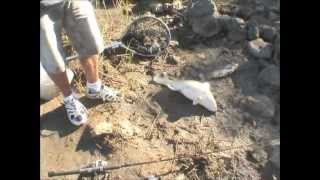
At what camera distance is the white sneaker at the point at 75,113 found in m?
2.91

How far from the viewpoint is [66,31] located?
287 centimetres

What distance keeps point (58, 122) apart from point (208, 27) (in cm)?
98

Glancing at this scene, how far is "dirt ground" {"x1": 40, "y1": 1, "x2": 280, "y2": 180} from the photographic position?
110 inches

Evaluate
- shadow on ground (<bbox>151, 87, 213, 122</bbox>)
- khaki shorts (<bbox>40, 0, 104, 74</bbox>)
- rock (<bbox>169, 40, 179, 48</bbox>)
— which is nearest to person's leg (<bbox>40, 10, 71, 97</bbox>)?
khaki shorts (<bbox>40, 0, 104, 74</bbox>)

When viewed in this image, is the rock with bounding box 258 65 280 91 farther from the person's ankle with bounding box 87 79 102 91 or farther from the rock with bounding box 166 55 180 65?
the person's ankle with bounding box 87 79 102 91

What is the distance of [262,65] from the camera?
3180mm

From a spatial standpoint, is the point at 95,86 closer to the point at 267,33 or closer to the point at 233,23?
the point at 233,23

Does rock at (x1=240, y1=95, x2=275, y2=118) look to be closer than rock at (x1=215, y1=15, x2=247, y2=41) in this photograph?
Yes

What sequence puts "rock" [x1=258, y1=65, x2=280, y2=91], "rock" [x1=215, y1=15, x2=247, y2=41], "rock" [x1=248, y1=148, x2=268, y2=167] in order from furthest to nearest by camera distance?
"rock" [x1=215, y1=15, x2=247, y2=41]
"rock" [x1=258, y1=65, x2=280, y2=91]
"rock" [x1=248, y1=148, x2=268, y2=167]

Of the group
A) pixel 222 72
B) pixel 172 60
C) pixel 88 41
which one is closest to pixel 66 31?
pixel 88 41

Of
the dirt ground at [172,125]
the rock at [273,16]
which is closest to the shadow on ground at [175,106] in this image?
the dirt ground at [172,125]

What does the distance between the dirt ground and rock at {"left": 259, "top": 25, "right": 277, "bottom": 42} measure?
13 cm
